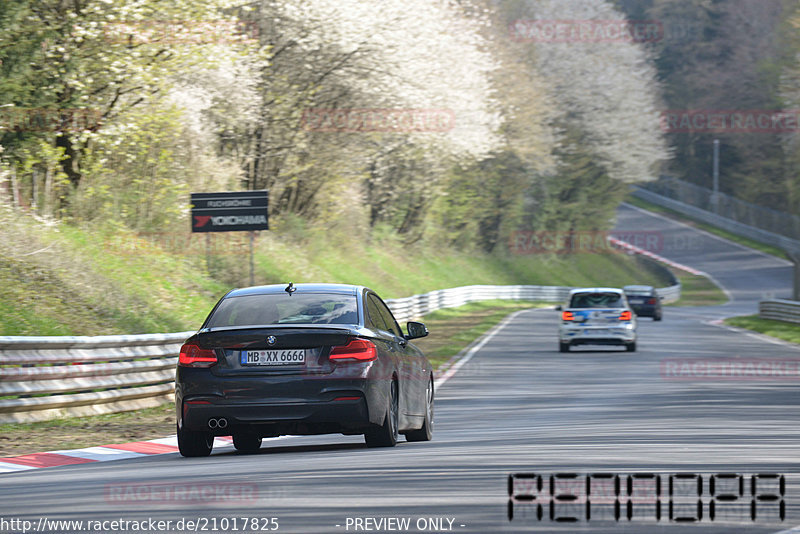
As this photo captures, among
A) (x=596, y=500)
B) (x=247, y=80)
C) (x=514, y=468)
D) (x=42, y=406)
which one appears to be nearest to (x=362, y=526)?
(x=596, y=500)

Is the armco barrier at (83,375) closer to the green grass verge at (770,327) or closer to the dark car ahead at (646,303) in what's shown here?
the green grass verge at (770,327)

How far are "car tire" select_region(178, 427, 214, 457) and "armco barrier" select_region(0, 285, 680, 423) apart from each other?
3.48 metres

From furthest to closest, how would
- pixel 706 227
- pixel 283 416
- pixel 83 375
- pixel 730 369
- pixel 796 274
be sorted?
pixel 706 227 < pixel 796 274 < pixel 730 369 < pixel 83 375 < pixel 283 416

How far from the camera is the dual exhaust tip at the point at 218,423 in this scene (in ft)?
36.2

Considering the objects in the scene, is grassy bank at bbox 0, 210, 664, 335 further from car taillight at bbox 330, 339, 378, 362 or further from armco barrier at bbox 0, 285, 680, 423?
car taillight at bbox 330, 339, 378, 362

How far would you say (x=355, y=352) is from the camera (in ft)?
36.4

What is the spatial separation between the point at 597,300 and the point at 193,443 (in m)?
19.4

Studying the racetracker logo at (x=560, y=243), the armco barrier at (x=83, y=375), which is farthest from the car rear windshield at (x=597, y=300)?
the racetracker logo at (x=560, y=243)

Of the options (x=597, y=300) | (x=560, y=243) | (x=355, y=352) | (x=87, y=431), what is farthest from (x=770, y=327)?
(x=560, y=243)

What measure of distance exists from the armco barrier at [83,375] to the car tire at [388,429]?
4634 millimetres

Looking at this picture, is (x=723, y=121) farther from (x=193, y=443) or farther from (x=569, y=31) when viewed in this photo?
(x=193, y=443)

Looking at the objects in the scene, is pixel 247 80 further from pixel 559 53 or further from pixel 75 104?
pixel 559 53

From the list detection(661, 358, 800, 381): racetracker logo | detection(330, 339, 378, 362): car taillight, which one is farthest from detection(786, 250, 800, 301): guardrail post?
detection(330, 339, 378, 362): car taillight

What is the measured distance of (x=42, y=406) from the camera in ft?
49.2
